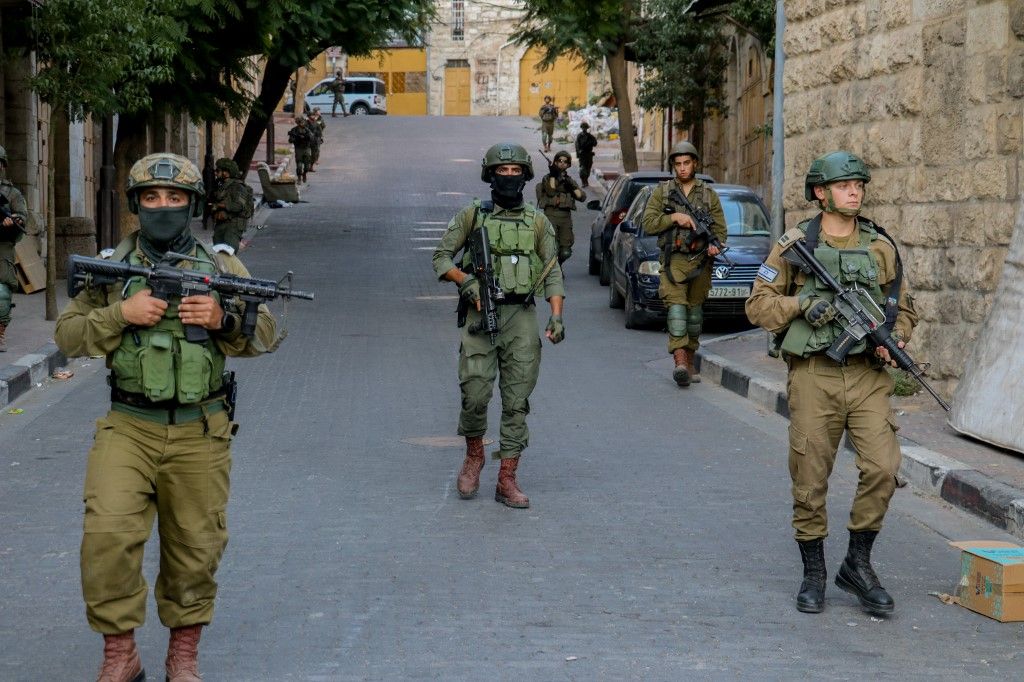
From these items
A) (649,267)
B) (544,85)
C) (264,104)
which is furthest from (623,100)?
(544,85)

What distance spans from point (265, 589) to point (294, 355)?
8.41 metres

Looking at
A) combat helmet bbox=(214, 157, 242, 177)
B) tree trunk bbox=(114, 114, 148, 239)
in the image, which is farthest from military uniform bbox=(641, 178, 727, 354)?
tree trunk bbox=(114, 114, 148, 239)

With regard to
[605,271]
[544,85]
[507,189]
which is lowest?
[605,271]

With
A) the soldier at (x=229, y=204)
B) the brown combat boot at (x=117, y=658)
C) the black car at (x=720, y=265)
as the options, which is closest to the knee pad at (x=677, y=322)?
the black car at (x=720, y=265)

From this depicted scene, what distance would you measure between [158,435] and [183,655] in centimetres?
72

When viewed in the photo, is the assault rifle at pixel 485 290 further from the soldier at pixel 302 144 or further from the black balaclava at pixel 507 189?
the soldier at pixel 302 144

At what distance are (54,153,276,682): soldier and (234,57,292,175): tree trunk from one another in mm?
18985

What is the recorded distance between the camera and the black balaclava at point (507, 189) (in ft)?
27.3

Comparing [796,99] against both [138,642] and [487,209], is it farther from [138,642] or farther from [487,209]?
[138,642]

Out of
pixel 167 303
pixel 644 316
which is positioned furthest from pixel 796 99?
pixel 167 303

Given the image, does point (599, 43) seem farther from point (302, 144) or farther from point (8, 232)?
point (8, 232)

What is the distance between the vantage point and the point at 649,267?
16891mm

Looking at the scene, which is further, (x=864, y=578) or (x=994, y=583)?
(x=864, y=578)

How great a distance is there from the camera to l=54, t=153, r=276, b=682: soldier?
4.92 m
